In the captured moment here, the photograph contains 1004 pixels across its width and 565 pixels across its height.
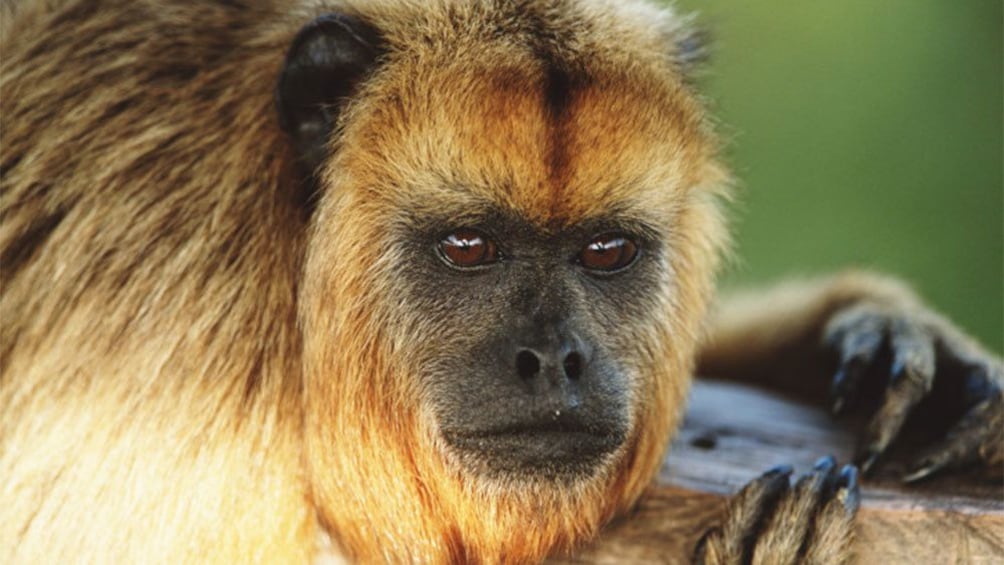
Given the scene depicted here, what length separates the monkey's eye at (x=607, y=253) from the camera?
2959mm

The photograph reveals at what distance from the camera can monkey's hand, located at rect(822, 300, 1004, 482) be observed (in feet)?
10.5

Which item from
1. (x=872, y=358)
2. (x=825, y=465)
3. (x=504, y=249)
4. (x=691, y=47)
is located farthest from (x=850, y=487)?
(x=691, y=47)

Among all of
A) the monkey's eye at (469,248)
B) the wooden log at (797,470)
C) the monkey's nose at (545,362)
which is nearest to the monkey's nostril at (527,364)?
the monkey's nose at (545,362)

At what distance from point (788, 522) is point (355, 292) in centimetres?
123

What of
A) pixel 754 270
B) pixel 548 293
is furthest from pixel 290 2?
pixel 754 270

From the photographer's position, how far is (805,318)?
15.4 ft

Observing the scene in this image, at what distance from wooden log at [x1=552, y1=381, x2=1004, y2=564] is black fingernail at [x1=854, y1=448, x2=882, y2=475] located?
35 mm

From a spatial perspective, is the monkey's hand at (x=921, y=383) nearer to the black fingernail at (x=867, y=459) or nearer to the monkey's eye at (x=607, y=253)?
the black fingernail at (x=867, y=459)

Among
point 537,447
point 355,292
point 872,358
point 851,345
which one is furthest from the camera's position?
point 851,345

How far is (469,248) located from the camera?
9.34 feet

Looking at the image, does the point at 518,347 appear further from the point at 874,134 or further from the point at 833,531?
the point at 874,134

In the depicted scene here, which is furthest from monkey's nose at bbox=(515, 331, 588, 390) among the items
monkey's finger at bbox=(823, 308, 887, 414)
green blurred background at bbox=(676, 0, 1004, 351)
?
green blurred background at bbox=(676, 0, 1004, 351)

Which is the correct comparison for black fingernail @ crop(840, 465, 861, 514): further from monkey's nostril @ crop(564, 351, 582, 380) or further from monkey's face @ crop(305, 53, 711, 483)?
monkey's nostril @ crop(564, 351, 582, 380)

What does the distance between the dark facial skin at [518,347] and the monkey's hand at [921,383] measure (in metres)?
0.86
